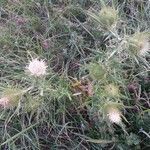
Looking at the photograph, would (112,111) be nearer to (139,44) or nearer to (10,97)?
(139,44)

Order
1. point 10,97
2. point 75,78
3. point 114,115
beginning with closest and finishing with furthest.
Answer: point 114,115
point 10,97
point 75,78

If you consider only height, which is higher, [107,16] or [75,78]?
[107,16]

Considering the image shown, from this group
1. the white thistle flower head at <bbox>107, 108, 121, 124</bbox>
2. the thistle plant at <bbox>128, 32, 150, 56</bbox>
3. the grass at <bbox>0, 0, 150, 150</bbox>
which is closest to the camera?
the white thistle flower head at <bbox>107, 108, 121, 124</bbox>

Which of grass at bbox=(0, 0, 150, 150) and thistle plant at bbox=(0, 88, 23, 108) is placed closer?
thistle plant at bbox=(0, 88, 23, 108)

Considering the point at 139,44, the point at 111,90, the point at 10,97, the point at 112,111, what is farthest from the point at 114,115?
the point at 10,97

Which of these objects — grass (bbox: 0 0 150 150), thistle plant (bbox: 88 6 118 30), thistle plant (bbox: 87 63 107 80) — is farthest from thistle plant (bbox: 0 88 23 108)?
thistle plant (bbox: 88 6 118 30)

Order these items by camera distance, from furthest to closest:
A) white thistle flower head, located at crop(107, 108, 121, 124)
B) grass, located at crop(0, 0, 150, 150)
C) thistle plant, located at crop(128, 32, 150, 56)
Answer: grass, located at crop(0, 0, 150, 150)
thistle plant, located at crop(128, 32, 150, 56)
white thistle flower head, located at crop(107, 108, 121, 124)

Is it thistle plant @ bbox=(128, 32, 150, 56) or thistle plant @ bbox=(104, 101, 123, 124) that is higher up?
thistle plant @ bbox=(128, 32, 150, 56)

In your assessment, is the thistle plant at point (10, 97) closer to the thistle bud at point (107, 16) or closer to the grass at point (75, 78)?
the grass at point (75, 78)

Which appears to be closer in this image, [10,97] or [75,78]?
Result: [10,97]

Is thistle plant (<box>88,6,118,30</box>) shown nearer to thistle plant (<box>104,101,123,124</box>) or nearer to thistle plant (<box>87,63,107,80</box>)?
thistle plant (<box>87,63,107,80</box>)
